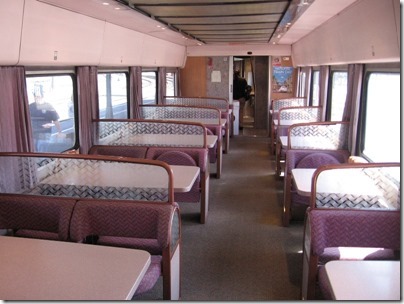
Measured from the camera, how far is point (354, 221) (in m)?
2.39

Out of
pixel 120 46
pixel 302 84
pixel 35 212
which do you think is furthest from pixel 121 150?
pixel 302 84

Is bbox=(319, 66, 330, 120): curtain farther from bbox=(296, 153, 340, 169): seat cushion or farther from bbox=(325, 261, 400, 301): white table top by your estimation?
bbox=(325, 261, 400, 301): white table top

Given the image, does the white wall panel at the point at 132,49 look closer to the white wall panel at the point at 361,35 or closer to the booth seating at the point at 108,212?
the booth seating at the point at 108,212

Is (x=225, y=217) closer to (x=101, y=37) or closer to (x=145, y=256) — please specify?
(x=101, y=37)

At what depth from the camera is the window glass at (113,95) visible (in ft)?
17.9

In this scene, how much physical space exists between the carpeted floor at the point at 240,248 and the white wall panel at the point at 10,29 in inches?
75.6

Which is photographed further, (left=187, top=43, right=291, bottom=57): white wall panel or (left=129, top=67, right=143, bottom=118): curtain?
(left=187, top=43, right=291, bottom=57): white wall panel

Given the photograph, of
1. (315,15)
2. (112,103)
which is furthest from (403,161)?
(112,103)

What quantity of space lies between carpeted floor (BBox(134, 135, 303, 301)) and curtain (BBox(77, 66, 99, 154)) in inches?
53.0

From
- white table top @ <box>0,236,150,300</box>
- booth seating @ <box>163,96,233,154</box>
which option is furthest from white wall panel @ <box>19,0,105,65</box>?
booth seating @ <box>163,96,233,154</box>

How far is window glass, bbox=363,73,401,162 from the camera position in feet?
11.8

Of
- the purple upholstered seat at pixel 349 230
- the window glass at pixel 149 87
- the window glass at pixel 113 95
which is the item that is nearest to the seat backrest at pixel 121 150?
the window glass at pixel 113 95

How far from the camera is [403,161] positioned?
159 cm

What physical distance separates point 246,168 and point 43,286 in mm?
5333
